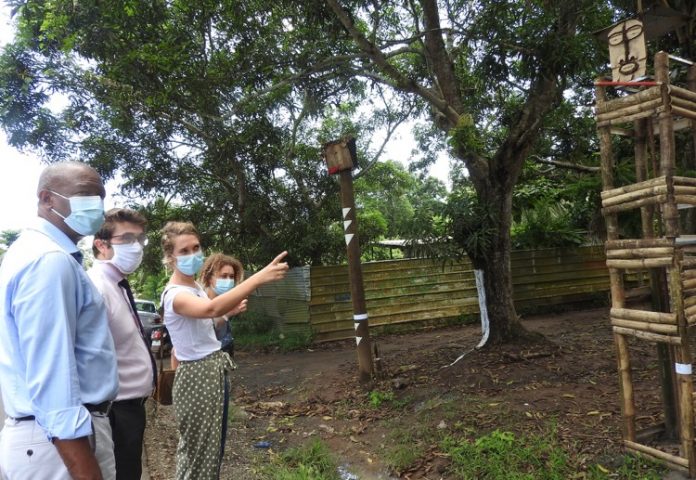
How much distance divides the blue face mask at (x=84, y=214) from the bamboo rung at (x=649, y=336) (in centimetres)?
324

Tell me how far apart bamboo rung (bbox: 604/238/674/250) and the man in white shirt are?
303 centimetres

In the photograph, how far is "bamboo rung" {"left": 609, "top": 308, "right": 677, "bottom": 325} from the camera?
306 cm

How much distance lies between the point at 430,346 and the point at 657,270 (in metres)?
5.23

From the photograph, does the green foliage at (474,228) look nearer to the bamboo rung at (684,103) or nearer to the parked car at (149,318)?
the bamboo rung at (684,103)

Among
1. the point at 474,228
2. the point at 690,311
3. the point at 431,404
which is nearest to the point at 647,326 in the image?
the point at 690,311

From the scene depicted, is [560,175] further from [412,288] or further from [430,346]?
[430,346]

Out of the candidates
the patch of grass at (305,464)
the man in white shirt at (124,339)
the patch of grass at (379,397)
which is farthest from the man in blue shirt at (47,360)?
the patch of grass at (379,397)

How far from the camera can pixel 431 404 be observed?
5.05 metres

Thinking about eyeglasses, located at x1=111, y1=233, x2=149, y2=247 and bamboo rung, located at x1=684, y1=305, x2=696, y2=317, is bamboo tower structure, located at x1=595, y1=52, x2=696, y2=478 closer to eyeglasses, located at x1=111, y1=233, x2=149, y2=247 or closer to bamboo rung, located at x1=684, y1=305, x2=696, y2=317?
bamboo rung, located at x1=684, y1=305, x2=696, y2=317

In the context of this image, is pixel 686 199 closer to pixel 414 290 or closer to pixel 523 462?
pixel 523 462

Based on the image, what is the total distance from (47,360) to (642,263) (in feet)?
10.8

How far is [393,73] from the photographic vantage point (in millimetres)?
6320

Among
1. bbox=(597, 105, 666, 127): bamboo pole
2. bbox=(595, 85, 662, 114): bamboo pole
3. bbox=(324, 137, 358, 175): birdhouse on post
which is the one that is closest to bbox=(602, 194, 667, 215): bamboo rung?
bbox=(597, 105, 666, 127): bamboo pole

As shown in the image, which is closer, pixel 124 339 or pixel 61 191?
pixel 61 191
